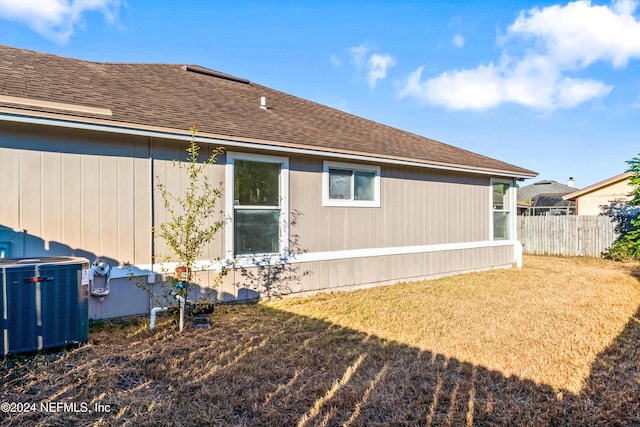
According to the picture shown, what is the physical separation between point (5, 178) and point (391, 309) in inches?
215

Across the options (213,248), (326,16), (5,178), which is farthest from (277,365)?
(326,16)

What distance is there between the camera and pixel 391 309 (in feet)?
19.3

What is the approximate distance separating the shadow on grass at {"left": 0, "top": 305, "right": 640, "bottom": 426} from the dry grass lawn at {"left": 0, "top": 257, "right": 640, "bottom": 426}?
0.05 ft

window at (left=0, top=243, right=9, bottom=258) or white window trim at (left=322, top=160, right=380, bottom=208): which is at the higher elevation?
white window trim at (left=322, top=160, right=380, bottom=208)

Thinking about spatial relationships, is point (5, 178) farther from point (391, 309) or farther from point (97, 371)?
point (391, 309)

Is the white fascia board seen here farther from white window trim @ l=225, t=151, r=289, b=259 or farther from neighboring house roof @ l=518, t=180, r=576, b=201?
neighboring house roof @ l=518, t=180, r=576, b=201

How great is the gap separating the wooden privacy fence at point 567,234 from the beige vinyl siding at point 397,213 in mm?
6419

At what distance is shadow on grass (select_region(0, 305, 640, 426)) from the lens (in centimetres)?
269

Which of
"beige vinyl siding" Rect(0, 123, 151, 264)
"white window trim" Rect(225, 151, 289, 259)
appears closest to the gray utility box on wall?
"beige vinyl siding" Rect(0, 123, 151, 264)

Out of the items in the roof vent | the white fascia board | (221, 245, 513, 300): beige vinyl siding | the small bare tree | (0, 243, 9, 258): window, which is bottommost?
(221, 245, 513, 300): beige vinyl siding

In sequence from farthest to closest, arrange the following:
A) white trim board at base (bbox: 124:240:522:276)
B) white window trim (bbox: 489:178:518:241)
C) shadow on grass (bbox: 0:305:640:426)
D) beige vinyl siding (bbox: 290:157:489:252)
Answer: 1. white window trim (bbox: 489:178:518:241)
2. beige vinyl siding (bbox: 290:157:489:252)
3. white trim board at base (bbox: 124:240:522:276)
4. shadow on grass (bbox: 0:305:640:426)

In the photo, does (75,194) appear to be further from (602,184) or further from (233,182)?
(602,184)

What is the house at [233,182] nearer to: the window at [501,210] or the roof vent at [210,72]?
the roof vent at [210,72]

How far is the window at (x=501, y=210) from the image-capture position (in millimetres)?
A: 10320
